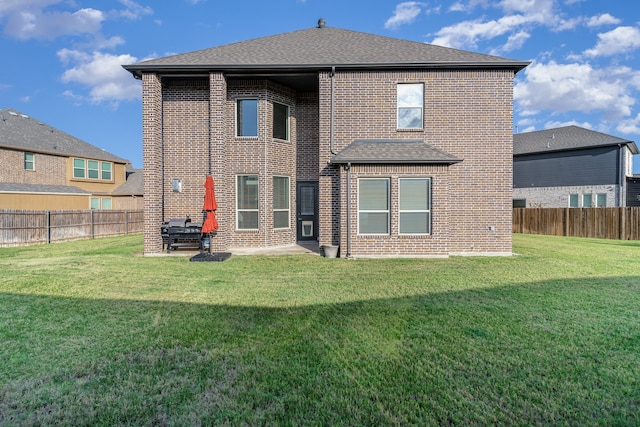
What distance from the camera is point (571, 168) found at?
24938 millimetres

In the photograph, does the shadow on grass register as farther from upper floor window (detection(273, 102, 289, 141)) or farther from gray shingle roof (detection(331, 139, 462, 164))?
upper floor window (detection(273, 102, 289, 141))

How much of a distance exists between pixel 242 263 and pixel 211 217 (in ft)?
6.55

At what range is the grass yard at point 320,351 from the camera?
263 centimetres

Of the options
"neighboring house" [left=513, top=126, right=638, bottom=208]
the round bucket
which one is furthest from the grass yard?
"neighboring house" [left=513, top=126, right=638, bottom=208]

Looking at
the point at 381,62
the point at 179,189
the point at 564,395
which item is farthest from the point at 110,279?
the point at 381,62

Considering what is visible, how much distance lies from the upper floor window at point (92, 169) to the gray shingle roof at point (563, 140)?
33500 millimetres

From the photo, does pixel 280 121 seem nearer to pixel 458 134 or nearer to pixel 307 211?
pixel 307 211

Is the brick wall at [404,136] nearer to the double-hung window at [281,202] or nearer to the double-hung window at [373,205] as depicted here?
the double-hung window at [373,205]

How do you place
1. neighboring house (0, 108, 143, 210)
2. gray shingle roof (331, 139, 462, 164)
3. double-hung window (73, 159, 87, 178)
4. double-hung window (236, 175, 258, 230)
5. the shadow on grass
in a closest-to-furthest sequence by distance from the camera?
1. the shadow on grass
2. gray shingle roof (331, 139, 462, 164)
3. double-hung window (236, 175, 258, 230)
4. neighboring house (0, 108, 143, 210)
5. double-hung window (73, 159, 87, 178)

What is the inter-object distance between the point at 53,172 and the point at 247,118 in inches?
780

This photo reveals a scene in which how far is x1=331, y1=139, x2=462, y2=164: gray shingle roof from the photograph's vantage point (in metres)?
9.93

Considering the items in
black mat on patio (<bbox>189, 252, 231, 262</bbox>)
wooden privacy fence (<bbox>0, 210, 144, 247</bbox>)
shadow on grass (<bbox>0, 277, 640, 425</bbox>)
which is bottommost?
shadow on grass (<bbox>0, 277, 640, 425</bbox>)

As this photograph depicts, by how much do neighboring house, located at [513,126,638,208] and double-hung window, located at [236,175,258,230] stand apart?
2417 centimetres

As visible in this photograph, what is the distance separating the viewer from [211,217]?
10.3 metres
